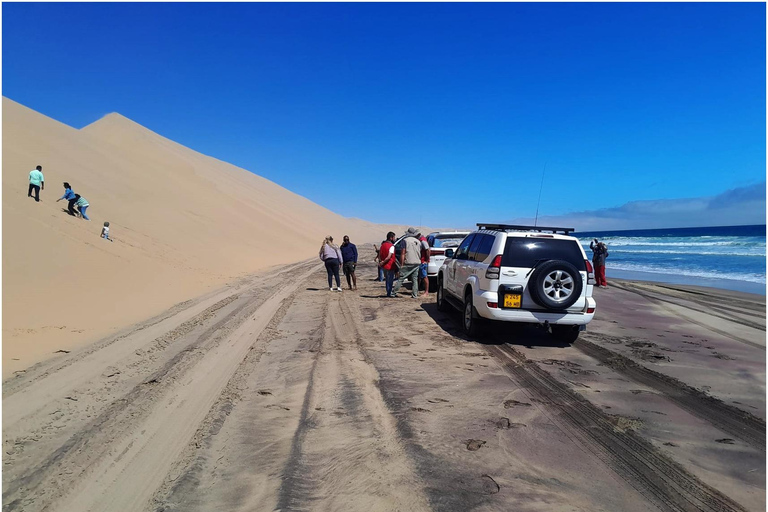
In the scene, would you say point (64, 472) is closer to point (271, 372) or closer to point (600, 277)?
point (271, 372)

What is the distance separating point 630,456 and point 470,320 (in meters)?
4.62

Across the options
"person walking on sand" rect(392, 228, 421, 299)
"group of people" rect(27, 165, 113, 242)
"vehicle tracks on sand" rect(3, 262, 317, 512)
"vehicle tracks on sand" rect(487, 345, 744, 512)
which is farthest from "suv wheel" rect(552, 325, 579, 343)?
"group of people" rect(27, 165, 113, 242)

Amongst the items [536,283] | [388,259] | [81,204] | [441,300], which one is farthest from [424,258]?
[81,204]

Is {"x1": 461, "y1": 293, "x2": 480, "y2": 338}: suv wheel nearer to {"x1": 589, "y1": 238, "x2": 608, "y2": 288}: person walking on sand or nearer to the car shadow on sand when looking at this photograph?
the car shadow on sand

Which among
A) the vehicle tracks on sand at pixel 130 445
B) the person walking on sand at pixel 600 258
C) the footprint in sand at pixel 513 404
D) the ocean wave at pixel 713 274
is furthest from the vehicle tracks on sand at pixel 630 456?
the ocean wave at pixel 713 274

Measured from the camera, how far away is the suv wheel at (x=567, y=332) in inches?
314

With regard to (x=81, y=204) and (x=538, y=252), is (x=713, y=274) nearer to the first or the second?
(x=538, y=252)

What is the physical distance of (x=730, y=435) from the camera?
440 centimetres

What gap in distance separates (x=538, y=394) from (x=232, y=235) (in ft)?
105

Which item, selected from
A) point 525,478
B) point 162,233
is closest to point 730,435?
point 525,478

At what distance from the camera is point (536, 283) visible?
295 inches

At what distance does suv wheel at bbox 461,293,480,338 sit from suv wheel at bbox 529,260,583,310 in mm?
1166

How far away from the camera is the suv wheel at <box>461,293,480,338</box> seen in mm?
8250

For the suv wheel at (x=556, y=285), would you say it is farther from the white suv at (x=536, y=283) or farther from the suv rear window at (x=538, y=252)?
the suv rear window at (x=538, y=252)
